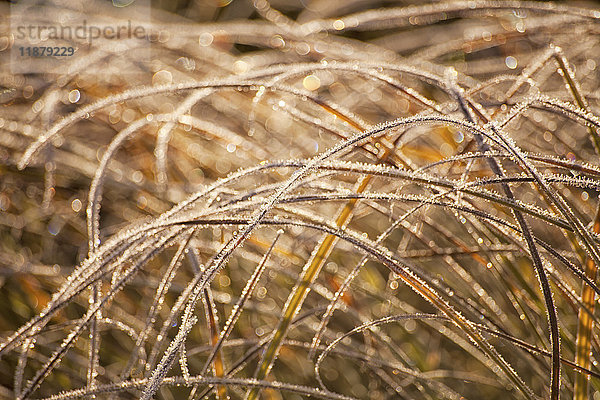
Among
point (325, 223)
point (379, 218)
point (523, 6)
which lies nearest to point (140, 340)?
point (325, 223)

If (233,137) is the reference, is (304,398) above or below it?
below

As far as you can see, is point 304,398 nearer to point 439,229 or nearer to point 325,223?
point 439,229

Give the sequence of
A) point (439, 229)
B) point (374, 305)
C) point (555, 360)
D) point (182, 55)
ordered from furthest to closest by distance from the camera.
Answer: point (182, 55) < point (374, 305) < point (439, 229) < point (555, 360)
